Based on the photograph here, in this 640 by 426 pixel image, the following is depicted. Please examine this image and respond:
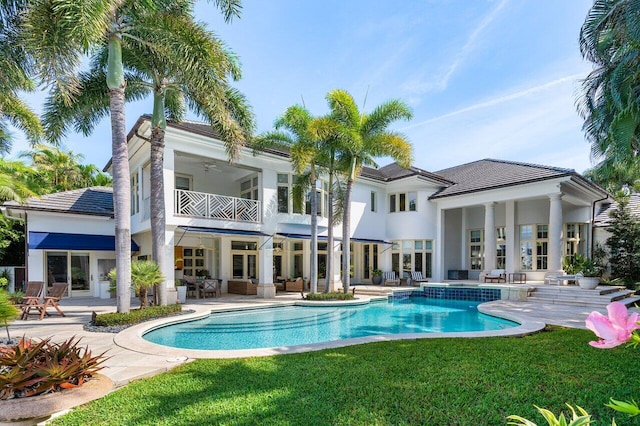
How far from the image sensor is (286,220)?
21172 mm

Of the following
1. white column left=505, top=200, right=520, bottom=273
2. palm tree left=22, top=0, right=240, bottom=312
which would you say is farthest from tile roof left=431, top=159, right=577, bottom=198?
palm tree left=22, top=0, right=240, bottom=312

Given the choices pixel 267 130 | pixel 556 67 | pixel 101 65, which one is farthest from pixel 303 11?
pixel 556 67

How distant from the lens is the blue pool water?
1092cm

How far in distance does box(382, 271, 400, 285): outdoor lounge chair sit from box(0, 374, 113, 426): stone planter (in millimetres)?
22351

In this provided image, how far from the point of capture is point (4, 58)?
11.8 meters

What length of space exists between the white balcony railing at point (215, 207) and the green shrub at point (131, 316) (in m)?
5.62

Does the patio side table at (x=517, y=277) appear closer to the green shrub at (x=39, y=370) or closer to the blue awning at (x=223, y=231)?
the blue awning at (x=223, y=231)

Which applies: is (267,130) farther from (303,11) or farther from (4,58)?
(4,58)

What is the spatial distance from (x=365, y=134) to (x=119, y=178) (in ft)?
39.2

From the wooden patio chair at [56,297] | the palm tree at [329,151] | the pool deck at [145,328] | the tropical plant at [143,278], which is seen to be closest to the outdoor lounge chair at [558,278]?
the pool deck at [145,328]

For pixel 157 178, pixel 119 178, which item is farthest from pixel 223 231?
pixel 119 178

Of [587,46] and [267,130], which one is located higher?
[587,46]

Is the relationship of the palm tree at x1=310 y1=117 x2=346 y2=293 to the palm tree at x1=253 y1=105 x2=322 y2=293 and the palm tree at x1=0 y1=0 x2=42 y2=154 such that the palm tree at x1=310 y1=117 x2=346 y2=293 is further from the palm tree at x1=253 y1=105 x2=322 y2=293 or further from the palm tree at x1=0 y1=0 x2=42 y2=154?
the palm tree at x1=0 y1=0 x2=42 y2=154

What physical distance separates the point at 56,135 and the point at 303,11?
37.1ft
